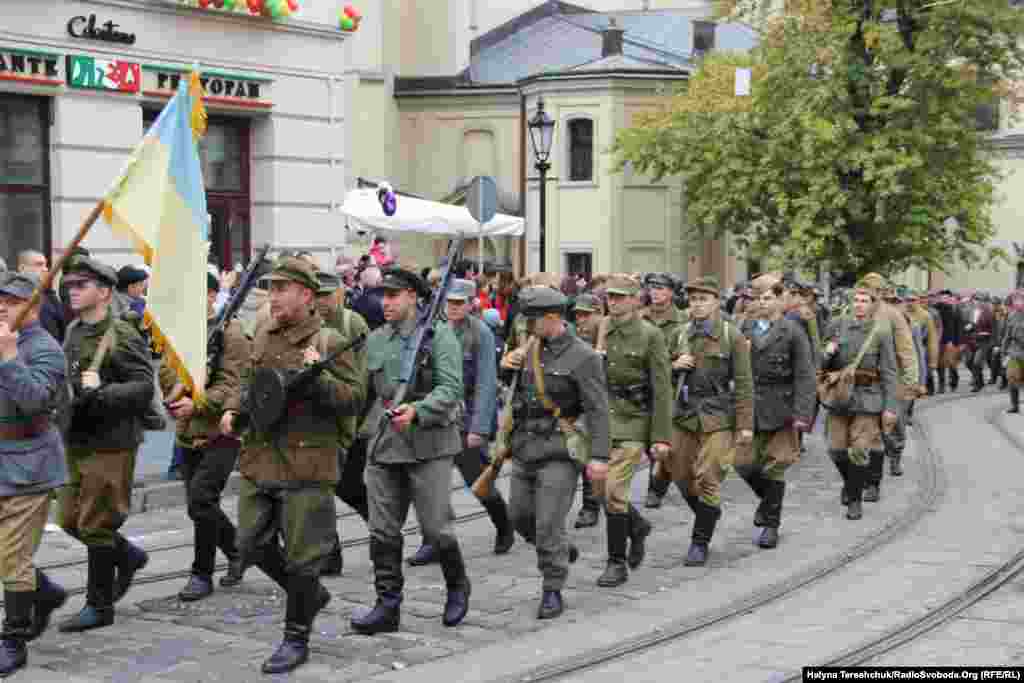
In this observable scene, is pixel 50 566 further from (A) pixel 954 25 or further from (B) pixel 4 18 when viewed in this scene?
(A) pixel 954 25

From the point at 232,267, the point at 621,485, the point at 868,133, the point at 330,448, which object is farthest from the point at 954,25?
the point at 330,448

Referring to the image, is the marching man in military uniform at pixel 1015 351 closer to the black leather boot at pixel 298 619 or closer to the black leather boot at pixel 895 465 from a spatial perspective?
the black leather boot at pixel 895 465

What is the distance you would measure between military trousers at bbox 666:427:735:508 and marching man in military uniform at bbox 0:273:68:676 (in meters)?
4.42

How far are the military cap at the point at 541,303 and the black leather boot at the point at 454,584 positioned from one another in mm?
1438

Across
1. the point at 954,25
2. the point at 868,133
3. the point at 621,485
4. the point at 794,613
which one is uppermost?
the point at 954,25

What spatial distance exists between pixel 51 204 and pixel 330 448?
11151 mm

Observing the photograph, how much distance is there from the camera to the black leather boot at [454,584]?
317 inches

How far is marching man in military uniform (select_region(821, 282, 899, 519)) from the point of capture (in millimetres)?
12039

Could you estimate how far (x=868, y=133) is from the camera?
93.6ft

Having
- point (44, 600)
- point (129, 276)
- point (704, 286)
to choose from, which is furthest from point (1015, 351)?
point (44, 600)

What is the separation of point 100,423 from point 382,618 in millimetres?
1805

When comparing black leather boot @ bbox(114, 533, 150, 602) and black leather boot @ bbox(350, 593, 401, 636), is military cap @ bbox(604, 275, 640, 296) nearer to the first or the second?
black leather boot @ bbox(350, 593, 401, 636)

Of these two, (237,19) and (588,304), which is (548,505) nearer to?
(588,304)

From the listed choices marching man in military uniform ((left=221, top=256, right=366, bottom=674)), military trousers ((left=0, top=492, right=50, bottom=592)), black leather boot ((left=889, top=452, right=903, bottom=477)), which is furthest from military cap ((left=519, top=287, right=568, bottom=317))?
black leather boot ((left=889, top=452, right=903, bottom=477))
